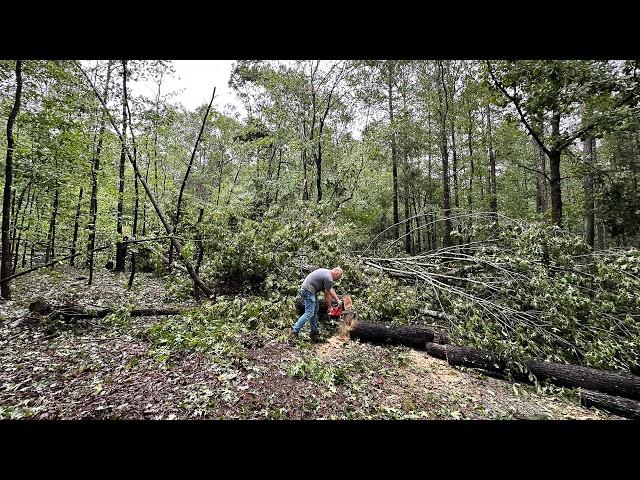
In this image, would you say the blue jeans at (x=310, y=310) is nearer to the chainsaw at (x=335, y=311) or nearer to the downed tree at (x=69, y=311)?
the chainsaw at (x=335, y=311)

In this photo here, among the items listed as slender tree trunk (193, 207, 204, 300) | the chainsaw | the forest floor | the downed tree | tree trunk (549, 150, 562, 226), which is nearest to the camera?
the forest floor

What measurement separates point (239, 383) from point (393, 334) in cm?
312

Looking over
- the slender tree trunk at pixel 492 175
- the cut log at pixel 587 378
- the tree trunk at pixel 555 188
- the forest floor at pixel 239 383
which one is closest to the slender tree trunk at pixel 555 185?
the tree trunk at pixel 555 188

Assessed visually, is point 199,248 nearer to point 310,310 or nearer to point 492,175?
point 310,310

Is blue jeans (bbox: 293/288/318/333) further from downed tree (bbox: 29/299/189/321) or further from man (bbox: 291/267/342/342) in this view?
downed tree (bbox: 29/299/189/321)

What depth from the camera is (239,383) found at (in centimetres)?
403

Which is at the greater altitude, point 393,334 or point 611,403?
point 393,334

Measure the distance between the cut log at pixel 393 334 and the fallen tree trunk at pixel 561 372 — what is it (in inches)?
12.5

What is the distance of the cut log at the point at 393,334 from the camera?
5785 millimetres

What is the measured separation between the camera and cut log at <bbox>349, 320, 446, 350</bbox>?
579 centimetres

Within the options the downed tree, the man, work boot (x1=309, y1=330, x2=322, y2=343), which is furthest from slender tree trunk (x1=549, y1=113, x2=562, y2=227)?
the downed tree

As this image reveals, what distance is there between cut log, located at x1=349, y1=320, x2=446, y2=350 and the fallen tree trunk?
318 mm

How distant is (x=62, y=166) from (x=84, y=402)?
8100 mm

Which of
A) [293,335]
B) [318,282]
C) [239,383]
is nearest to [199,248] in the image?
[293,335]
